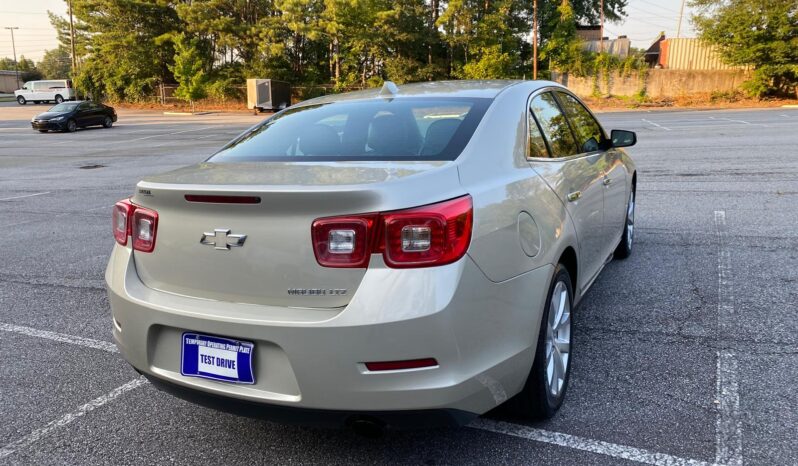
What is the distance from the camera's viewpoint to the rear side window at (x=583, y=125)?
13.5 ft

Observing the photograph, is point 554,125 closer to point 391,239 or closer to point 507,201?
point 507,201

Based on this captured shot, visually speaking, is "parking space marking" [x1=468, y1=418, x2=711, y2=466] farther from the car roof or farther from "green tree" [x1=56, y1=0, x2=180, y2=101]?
"green tree" [x1=56, y1=0, x2=180, y2=101]

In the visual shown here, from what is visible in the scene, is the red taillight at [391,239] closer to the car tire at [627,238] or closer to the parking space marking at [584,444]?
the parking space marking at [584,444]

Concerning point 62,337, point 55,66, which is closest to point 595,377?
point 62,337

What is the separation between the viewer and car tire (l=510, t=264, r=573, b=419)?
2.79m

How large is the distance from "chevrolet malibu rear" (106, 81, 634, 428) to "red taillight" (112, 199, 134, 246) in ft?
0.04

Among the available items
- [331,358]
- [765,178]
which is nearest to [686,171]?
[765,178]

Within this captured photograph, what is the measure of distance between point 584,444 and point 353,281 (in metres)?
1.36

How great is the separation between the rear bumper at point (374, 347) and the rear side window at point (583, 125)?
76.1 inches

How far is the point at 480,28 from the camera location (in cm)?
4591

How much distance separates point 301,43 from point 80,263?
160 ft

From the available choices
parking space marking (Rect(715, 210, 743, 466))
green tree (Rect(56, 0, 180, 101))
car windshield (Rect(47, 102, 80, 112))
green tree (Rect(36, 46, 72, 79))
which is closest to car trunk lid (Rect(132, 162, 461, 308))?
parking space marking (Rect(715, 210, 743, 466))

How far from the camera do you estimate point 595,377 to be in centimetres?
340

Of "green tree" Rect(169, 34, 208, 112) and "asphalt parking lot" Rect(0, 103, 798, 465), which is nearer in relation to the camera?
"asphalt parking lot" Rect(0, 103, 798, 465)
